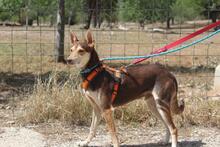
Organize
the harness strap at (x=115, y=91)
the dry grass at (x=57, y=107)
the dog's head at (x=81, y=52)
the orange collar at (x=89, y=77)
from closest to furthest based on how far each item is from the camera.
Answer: the dog's head at (x=81, y=52) < the orange collar at (x=89, y=77) < the harness strap at (x=115, y=91) < the dry grass at (x=57, y=107)

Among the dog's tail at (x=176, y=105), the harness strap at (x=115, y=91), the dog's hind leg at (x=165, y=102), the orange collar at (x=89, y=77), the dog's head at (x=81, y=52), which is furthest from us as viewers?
the dog's tail at (x=176, y=105)

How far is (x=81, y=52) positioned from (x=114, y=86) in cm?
62

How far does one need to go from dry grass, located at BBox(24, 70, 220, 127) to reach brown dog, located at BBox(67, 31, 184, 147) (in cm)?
95

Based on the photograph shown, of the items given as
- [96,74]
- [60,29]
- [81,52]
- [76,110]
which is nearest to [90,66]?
[96,74]

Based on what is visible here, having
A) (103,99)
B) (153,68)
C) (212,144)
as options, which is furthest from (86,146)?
(212,144)

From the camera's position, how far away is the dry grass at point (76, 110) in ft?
20.2

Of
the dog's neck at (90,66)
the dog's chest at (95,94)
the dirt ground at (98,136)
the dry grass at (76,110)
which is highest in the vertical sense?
the dog's neck at (90,66)

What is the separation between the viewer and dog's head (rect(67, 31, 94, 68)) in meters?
4.55

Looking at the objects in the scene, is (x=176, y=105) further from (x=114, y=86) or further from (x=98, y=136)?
(x=98, y=136)

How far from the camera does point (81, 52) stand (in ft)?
14.9

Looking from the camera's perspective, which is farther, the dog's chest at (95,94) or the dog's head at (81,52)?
the dog's chest at (95,94)

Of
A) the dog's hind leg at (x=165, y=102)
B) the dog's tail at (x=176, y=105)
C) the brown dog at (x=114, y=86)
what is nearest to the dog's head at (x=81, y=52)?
the brown dog at (x=114, y=86)

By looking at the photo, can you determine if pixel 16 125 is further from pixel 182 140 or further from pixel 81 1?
pixel 81 1

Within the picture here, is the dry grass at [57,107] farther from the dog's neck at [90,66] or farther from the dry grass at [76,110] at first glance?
the dog's neck at [90,66]
